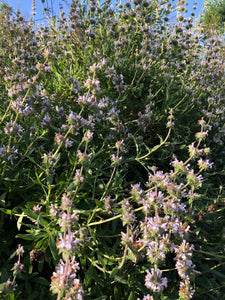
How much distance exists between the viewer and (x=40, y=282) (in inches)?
56.0

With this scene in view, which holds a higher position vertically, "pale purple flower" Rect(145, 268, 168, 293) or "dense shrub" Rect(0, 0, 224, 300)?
"dense shrub" Rect(0, 0, 224, 300)

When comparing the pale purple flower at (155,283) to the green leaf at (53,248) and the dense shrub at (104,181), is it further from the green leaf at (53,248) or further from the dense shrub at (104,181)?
the green leaf at (53,248)

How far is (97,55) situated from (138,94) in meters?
0.55

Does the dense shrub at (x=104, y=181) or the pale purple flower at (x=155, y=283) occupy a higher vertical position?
the dense shrub at (x=104, y=181)

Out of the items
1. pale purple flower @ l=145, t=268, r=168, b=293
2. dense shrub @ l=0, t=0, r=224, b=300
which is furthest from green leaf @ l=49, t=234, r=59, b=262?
pale purple flower @ l=145, t=268, r=168, b=293

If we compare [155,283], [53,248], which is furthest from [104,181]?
[155,283]

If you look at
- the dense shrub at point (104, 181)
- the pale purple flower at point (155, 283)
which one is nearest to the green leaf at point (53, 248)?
the dense shrub at point (104, 181)

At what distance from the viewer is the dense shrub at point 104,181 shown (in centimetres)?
130

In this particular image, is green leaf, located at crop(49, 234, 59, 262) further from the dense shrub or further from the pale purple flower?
the pale purple flower

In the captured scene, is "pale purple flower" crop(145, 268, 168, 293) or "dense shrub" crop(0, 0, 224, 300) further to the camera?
"dense shrub" crop(0, 0, 224, 300)

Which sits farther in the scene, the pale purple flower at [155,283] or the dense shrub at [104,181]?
the dense shrub at [104,181]

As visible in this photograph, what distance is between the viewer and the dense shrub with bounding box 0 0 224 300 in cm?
130

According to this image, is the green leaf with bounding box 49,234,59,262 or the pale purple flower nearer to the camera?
the pale purple flower

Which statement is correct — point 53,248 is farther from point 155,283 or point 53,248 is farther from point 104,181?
point 104,181
